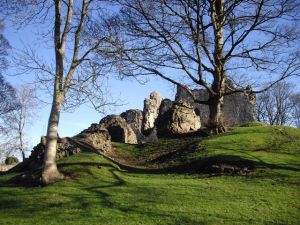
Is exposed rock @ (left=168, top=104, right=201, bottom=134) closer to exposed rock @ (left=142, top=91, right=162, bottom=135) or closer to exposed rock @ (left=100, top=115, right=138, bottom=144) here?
exposed rock @ (left=100, top=115, right=138, bottom=144)

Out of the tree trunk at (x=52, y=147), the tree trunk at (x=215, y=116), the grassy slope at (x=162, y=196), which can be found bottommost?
the grassy slope at (x=162, y=196)

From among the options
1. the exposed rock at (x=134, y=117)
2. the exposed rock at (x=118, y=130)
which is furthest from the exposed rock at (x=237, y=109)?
the exposed rock at (x=118, y=130)

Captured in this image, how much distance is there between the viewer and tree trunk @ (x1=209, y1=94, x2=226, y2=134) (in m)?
21.5

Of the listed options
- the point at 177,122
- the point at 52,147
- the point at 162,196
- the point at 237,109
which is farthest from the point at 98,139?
the point at 237,109

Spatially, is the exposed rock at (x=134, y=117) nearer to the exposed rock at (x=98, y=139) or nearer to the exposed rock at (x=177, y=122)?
the exposed rock at (x=177, y=122)

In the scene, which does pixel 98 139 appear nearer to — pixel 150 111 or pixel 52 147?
pixel 52 147

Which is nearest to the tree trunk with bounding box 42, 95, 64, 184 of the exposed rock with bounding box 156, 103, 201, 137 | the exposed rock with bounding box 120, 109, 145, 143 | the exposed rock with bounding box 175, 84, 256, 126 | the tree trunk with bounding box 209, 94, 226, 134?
the tree trunk with bounding box 209, 94, 226, 134

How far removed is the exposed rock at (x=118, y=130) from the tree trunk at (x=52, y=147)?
44.2ft

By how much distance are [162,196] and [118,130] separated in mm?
16503

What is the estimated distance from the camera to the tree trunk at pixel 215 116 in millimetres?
21453

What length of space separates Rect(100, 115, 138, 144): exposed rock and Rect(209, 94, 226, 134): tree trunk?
7.29m

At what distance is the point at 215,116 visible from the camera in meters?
21.6

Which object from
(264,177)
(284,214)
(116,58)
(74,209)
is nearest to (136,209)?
(74,209)

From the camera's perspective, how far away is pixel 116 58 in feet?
51.6
